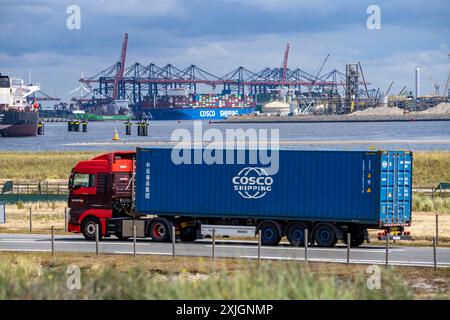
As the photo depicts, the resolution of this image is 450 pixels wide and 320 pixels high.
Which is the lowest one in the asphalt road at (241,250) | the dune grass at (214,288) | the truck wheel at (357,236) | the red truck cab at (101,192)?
the asphalt road at (241,250)

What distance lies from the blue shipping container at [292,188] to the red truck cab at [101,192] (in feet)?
2.42

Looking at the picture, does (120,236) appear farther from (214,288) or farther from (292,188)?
(214,288)

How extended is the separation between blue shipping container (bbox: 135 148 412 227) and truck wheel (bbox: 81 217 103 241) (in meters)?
1.69

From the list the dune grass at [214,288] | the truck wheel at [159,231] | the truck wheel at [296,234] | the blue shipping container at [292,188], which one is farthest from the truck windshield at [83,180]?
the dune grass at [214,288]

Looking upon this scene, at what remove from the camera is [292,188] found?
31906mm

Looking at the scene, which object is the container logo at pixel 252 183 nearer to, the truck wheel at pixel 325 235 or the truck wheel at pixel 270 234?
the truck wheel at pixel 270 234

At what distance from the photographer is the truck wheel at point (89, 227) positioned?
34.1 meters

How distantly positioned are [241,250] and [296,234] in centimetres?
211

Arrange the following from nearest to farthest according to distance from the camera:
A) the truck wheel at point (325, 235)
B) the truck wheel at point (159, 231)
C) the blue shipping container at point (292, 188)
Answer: the blue shipping container at point (292, 188) < the truck wheel at point (325, 235) < the truck wheel at point (159, 231)

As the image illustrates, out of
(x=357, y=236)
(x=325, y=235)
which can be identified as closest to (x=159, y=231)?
(x=325, y=235)

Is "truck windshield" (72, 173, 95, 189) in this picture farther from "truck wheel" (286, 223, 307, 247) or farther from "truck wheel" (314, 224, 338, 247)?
"truck wheel" (314, 224, 338, 247)

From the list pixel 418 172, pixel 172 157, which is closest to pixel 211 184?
pixel 172 157

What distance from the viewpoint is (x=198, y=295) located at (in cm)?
1562
